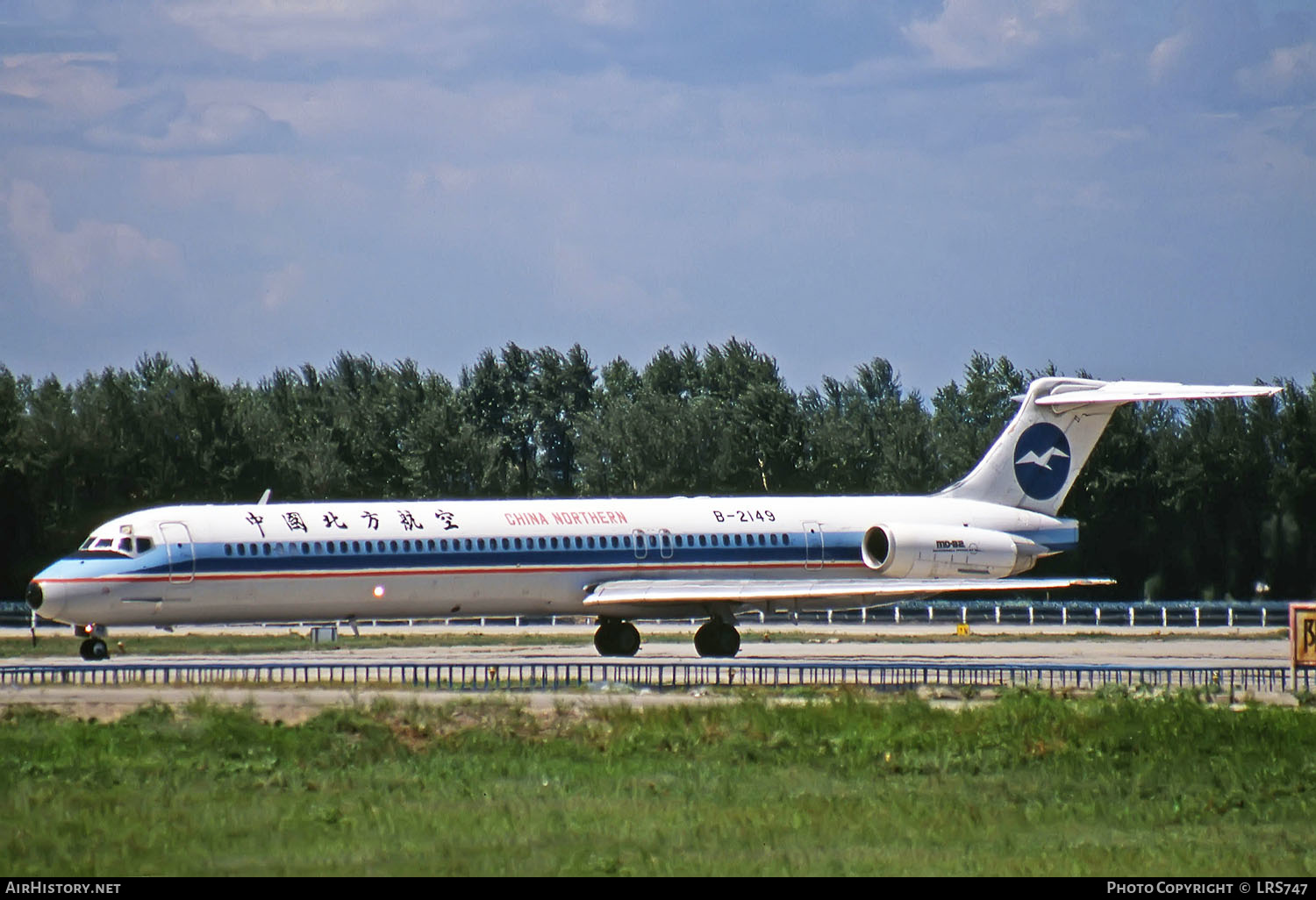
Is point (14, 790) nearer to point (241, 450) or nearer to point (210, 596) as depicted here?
point (210, 596)

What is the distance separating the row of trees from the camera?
67.2m

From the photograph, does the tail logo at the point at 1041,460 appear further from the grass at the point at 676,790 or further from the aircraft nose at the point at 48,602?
the aircraft nose at the point at 48,602

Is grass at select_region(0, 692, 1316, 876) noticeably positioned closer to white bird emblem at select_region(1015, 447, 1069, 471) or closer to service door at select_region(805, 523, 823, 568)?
service door at select_region(805, 523, 823, 568)

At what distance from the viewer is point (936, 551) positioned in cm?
3844

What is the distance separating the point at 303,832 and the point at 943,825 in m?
5.65

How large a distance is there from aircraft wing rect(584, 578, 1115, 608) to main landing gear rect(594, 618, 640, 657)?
128cm

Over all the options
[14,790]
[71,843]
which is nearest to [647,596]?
[14,790]

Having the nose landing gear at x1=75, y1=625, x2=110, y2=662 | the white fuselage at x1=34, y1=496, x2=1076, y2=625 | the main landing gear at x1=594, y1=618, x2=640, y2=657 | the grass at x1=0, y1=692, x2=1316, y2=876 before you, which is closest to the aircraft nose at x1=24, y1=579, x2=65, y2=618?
the white fuselage at x1=34, y1=496, x2=1076, y2=625

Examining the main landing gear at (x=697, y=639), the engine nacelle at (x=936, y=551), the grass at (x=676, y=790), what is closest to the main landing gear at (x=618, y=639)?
the main landing gear at (x=697, y=639)

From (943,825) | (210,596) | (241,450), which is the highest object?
(241,450)

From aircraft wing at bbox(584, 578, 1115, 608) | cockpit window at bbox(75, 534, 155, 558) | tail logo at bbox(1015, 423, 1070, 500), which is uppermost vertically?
tail logo at bbox(1015, 423, 1070, 500)

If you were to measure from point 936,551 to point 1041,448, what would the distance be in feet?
16.9

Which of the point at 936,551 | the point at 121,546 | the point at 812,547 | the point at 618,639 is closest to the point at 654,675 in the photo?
the point at 618,639
